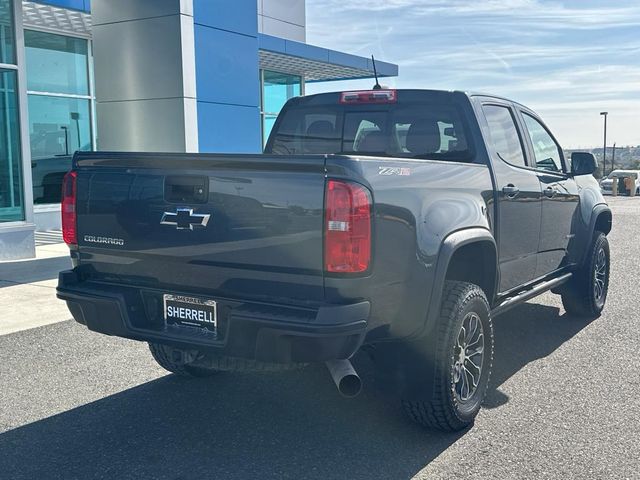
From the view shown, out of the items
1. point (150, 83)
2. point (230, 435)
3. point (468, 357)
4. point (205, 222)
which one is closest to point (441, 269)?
point (468, 357)

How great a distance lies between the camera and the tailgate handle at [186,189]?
11.6 feet

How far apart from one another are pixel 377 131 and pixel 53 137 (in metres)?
11.6

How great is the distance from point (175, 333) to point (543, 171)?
3336 mm

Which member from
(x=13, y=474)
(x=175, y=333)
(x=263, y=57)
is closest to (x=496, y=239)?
(x=175, y=333)

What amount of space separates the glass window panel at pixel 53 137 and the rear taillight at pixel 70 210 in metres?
10.8

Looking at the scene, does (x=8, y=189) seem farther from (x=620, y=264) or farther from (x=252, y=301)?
(x=620, y=264)

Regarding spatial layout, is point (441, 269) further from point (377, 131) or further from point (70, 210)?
point (70, 210)

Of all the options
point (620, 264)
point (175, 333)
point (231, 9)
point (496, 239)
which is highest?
point (231, 9)

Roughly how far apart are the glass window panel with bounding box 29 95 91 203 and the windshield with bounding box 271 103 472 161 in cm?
1021

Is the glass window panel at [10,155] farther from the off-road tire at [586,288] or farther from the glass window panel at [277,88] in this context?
the glass window panel at [277,88]

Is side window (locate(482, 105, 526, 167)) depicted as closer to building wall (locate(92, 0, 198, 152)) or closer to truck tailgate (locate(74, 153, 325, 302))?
truck tailgate (locate(74, 153, 325, 302))

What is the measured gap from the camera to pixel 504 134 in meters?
5.12

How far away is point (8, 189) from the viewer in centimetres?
1035

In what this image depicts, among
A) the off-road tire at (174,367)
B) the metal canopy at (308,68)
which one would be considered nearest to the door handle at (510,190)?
the off-road tire at (174,367)
